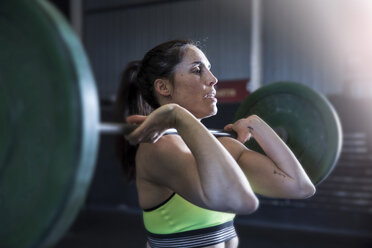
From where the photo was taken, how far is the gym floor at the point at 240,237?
3551 millimetres

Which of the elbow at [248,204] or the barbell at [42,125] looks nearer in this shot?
the barbell at [42,125]

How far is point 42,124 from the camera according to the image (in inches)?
26.5

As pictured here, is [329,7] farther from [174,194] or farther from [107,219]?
[174,194]

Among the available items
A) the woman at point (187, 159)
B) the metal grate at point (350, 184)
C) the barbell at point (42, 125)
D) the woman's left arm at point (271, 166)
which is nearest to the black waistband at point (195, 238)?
the woman at point (187, 159)

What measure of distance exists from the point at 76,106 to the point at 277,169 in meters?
0.59

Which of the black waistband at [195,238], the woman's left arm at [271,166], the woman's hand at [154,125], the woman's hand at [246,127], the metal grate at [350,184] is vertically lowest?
the metal grate at [350,184]

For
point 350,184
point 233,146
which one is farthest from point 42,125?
point 350,184

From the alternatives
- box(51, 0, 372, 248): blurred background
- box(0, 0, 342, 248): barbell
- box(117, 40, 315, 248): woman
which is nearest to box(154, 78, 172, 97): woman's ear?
box(117, 40, 315, 248): woman

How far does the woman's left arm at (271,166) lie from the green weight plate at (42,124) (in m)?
0.52

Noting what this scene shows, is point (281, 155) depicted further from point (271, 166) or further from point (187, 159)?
point (187, 159)

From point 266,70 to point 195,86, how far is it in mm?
4355

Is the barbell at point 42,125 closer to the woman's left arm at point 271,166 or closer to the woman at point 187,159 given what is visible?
the woman at point 187,159

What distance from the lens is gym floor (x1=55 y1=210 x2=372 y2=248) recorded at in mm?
3551

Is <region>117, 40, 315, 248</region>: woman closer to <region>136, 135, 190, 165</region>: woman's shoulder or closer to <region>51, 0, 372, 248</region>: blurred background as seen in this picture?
<region>136, 135, 190, 165</region>: woman's shoulder
